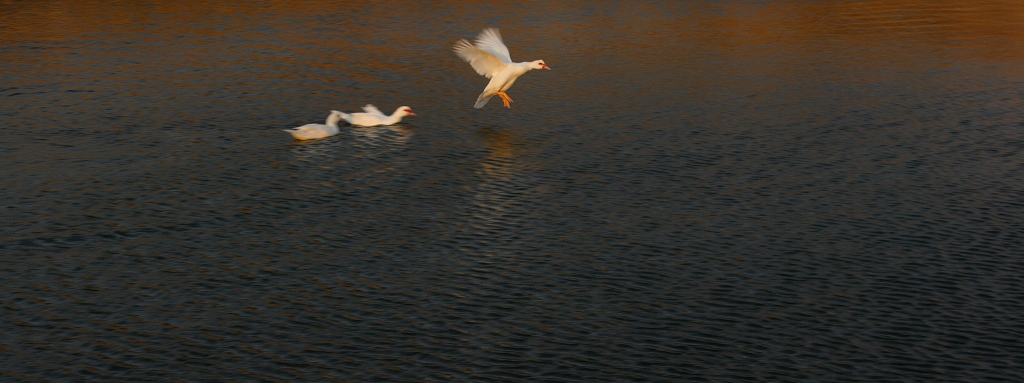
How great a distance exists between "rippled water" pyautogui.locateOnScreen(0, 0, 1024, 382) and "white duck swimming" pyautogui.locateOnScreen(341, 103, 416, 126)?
177 millimetres

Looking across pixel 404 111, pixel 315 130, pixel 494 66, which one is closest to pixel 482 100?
pixel 494 66

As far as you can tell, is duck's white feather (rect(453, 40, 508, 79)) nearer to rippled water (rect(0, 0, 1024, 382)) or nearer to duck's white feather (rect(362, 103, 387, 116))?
rippled water (rect(0, 0, 1024, 382))

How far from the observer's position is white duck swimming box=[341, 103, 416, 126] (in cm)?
1873

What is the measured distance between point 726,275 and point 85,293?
5969 millimetres

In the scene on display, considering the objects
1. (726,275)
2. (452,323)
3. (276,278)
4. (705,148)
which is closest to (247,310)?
(276,278)

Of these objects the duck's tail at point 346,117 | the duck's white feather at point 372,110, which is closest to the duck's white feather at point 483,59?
the duck's white feather at point 372,110

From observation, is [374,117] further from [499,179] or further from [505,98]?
[499,179]

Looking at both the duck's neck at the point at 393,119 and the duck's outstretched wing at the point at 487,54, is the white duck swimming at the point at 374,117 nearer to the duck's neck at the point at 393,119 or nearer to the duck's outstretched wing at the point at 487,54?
the duck's neck at the point at 393,119

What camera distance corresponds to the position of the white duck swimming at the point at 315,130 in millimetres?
17891

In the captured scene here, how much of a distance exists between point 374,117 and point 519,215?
5182 mm

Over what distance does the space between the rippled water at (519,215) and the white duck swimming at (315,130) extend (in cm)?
27

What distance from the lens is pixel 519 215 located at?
1426cm

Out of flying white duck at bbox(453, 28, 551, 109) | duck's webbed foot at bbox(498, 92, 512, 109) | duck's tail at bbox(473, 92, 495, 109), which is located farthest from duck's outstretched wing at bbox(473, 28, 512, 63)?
duck's tail at bbox(473, 92, 495, 109)

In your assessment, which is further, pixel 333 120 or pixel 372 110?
pixel 372 110
